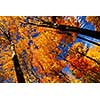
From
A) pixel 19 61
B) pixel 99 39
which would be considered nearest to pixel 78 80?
pixel 99 39

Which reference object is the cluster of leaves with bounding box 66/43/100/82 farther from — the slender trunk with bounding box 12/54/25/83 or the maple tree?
the slender trunk with bounding box 12/54/25/83

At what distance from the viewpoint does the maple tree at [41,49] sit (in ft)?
7.66

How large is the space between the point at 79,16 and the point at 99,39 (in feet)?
0.94

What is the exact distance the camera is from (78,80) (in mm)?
2318

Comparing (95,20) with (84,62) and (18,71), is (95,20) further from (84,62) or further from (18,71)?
(18,71)

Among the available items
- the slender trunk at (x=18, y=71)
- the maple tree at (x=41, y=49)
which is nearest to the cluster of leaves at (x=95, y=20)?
the maple tree at (x=41, y=49)

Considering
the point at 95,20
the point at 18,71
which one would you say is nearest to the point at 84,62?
the point at 95,20

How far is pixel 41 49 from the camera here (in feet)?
7.73

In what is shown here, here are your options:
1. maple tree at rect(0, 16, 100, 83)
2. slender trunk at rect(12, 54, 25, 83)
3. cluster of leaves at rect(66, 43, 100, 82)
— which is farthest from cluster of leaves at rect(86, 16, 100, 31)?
slender trunk at rect(12, 54, 25, 83)

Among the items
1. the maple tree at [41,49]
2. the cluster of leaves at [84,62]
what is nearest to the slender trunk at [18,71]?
the maple tree at [41,49]

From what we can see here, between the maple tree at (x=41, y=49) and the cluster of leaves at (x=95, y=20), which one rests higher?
the cluster of leaves at (x=95, y=20)

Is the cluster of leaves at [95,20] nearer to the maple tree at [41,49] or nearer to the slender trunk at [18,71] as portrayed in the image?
the maple tree at [41,49]

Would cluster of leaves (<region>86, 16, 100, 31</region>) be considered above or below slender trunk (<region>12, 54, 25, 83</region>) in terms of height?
above

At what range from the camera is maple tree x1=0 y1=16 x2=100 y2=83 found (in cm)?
233
